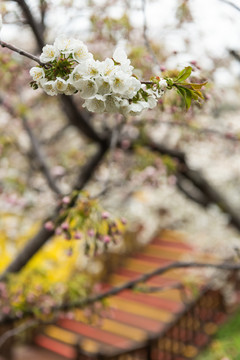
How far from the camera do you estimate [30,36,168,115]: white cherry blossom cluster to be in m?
0.61

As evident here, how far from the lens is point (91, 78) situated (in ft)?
2.01

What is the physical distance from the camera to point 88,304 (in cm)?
218

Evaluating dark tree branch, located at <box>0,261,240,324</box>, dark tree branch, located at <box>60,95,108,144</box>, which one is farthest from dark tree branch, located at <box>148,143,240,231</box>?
dark tree branch, located at <box>0,261,240,324</box>

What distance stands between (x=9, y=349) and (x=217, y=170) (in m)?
4.18

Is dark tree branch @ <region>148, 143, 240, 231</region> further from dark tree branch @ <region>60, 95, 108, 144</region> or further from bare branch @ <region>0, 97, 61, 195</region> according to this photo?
bare branch @ <region>0, 97, 61, 195</region>

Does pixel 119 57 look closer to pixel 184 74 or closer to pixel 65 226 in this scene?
pixel 184 74

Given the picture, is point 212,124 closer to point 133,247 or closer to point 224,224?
point 224,224

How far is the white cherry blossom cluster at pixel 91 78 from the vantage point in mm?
615

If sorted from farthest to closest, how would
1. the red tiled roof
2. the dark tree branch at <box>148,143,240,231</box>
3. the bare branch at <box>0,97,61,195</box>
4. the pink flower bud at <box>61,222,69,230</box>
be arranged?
the red tiled roof
the dark tree branch at <box>148,143,240,231</box>
the bare branch at <box>0,97,61,195</box>
the pink flower bud at <box>61,222,69,230</box>

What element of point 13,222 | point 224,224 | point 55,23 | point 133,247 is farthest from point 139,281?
point 133,247

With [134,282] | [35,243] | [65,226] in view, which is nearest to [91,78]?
[65,226]

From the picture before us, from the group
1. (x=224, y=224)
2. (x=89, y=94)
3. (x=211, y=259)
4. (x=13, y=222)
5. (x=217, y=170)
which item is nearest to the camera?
(x=89, y=94)

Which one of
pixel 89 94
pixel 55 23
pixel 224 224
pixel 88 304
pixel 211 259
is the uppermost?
pixel 89 94

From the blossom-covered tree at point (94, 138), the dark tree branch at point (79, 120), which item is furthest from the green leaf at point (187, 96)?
the dark tree branch at point (79, 120)
